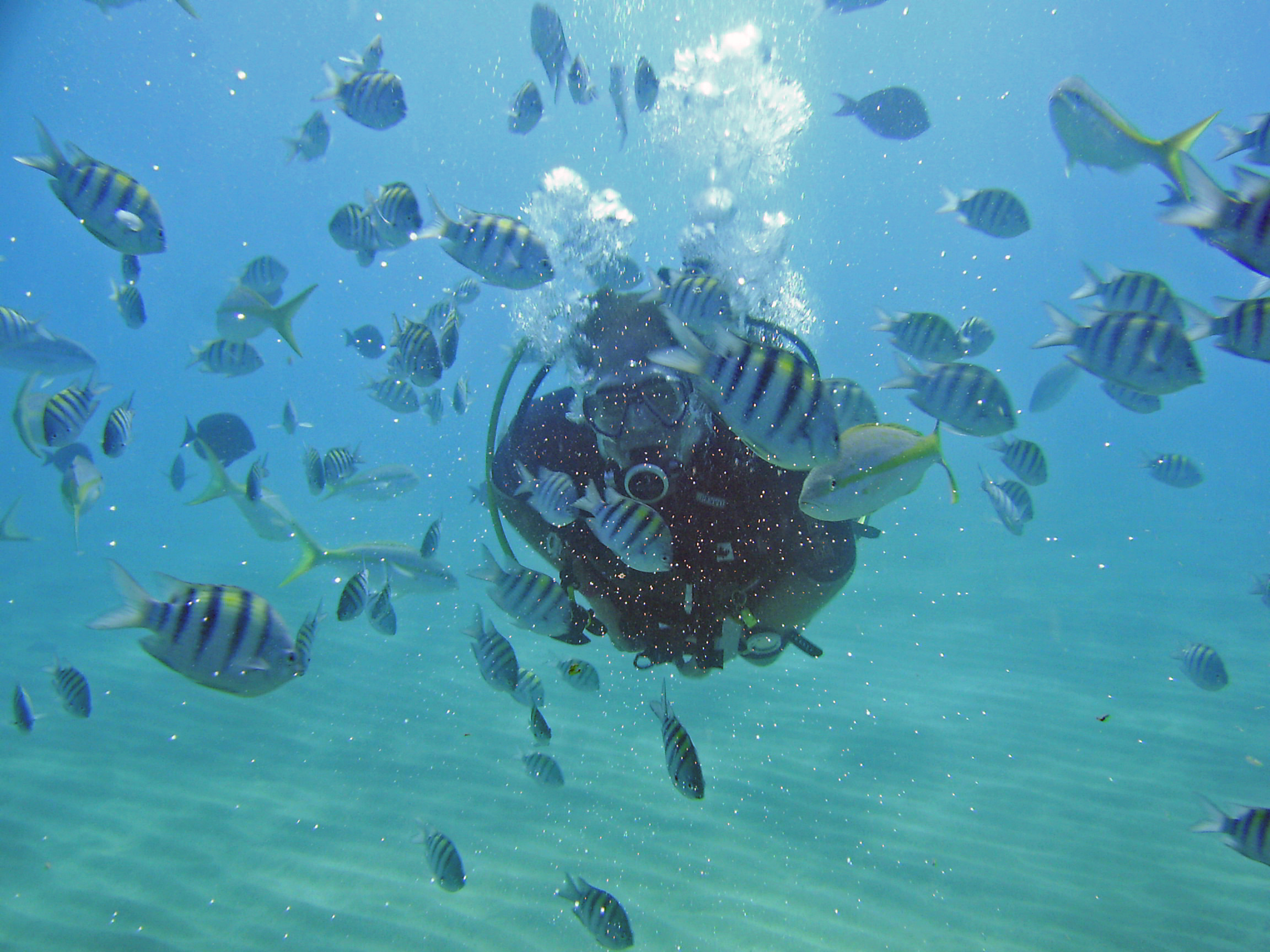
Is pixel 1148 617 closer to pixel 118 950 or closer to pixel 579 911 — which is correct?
pixel 579 911

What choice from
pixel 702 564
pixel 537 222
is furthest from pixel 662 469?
pixel 537 222

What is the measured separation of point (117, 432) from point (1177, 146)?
5945 mm

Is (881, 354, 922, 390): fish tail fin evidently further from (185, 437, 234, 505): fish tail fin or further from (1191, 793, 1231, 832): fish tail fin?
(185, 437, 234, 505): fish tail fin

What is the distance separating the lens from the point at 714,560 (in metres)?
3.48

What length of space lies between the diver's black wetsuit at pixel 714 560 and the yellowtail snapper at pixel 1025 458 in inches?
71.3

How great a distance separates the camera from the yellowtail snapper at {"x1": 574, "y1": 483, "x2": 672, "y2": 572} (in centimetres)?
250

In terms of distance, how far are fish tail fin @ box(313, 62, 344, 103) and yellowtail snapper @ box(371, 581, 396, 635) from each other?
3485 millimetres

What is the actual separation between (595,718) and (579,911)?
355cm

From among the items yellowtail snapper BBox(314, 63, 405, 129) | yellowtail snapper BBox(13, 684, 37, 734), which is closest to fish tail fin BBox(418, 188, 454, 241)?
yellowtail snapper BBox(314, 63, 405, 129)

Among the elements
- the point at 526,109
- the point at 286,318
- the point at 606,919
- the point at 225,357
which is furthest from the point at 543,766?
the point at 526,109

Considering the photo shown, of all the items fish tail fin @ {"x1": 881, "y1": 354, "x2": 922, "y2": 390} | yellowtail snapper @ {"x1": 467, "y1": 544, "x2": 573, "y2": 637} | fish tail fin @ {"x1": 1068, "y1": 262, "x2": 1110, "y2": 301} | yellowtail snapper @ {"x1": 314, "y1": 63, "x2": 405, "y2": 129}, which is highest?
fish tail fin @ {"x1": 1068, "y1": 262, "x2": 1110, "y2": 301}

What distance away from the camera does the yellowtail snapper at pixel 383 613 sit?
399cm

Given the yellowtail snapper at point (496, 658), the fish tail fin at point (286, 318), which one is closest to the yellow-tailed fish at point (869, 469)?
the yellowtail snapper at point (496, 658)

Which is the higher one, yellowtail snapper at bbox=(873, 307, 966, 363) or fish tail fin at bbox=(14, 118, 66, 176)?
yellowtail snapper at bbox=(873, 307, 966, 363)
